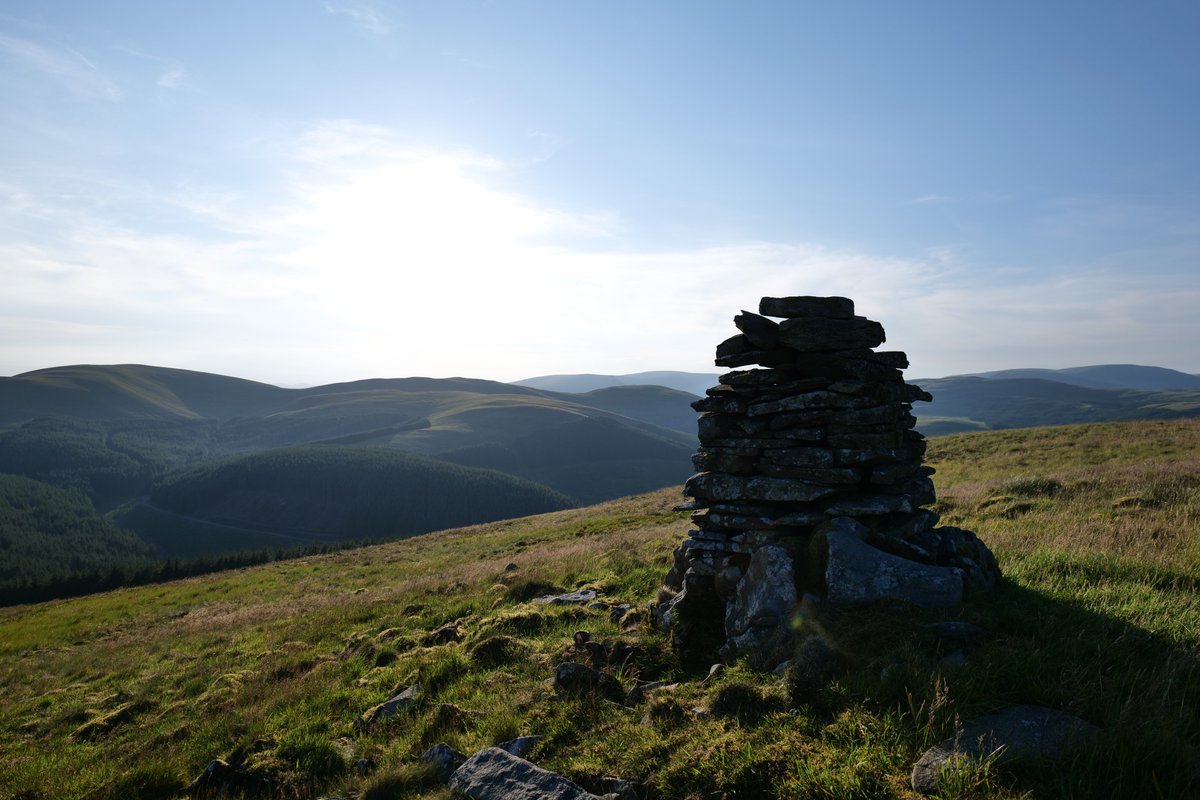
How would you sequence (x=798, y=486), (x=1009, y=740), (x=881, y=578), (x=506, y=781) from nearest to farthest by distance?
(x=1009, y=740), (x=506, y=781), (x=881, y=578), (x=798, y=486)

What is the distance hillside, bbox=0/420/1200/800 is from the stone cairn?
92 centimetres

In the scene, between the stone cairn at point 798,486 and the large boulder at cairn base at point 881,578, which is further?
the stone cairn at point 798,486

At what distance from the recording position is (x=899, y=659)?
24.3ft

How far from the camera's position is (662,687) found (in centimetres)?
938

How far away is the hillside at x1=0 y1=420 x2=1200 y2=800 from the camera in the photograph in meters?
6.04

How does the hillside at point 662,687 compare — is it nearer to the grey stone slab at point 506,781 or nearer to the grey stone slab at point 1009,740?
the grey stone slab at point 1009,740

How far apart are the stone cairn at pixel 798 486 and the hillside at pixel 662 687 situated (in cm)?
92

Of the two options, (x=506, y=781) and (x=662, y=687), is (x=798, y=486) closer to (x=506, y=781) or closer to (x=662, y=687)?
(x=662, y=687)

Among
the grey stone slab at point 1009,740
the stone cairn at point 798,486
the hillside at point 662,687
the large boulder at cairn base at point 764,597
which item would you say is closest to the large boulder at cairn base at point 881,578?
the stone cairn at point 798,486

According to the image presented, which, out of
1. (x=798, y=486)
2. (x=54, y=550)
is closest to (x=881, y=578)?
(x=798, y=486)

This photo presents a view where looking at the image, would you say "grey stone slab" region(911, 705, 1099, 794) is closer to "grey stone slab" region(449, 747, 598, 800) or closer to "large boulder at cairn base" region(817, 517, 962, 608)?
"large boulder at cairn base" region(817, 517, 962, 608)

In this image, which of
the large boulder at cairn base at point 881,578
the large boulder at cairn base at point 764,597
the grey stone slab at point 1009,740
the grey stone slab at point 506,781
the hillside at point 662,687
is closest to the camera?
the grey stone slab at point 1009,740

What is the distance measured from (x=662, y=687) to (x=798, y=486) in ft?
15.8

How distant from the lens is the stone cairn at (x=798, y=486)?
10.2m
